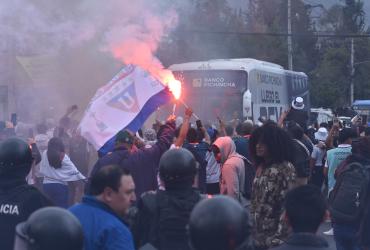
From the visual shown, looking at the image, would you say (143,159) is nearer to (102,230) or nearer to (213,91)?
(102,230)

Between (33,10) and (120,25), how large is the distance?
2.05 metres

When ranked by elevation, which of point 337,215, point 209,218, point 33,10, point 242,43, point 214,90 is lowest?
point 337,215

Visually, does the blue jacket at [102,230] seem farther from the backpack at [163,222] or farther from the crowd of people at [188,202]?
the backpack at [163,222]

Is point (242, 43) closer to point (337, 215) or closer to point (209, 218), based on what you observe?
point (337, 215)

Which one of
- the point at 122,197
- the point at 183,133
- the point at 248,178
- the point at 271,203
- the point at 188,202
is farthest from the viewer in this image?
the point at 248,178

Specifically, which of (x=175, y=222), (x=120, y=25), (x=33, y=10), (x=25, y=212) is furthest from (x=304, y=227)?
(x=33, y=10)

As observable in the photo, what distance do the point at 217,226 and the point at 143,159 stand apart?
4.41 metres

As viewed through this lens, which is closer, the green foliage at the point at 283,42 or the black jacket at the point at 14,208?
the black jacket at the point at 14,208

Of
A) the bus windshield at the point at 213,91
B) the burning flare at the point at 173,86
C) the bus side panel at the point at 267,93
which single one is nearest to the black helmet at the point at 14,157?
the burning flare at the point at 173,86

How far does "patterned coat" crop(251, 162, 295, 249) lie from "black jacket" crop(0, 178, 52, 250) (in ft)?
5.44

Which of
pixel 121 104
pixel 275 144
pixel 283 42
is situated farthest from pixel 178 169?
pixel 283 42

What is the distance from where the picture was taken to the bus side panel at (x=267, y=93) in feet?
65.4

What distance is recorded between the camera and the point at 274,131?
5641 millimetres

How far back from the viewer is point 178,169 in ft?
14.7
